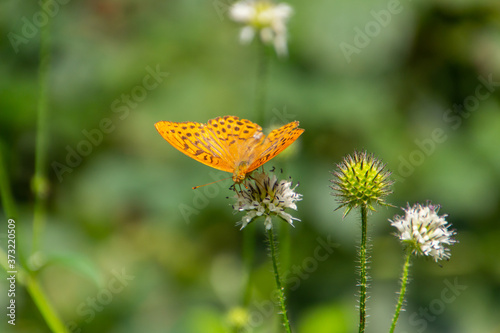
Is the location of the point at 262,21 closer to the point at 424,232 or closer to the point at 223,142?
the point at 223,142

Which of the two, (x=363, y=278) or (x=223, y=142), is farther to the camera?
(x=223, y=142)

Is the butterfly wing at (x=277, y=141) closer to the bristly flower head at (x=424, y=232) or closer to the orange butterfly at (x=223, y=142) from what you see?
the orange butterfly at (x=223, y=142)

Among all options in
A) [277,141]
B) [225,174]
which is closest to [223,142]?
[277,141]

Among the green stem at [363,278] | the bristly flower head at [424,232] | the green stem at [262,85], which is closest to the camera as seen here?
the green stem at [363,278]

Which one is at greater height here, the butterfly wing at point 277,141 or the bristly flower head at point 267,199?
the butterfly wing at point 277,141

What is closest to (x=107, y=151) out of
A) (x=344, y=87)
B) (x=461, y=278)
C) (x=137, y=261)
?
(x=137, y=261)

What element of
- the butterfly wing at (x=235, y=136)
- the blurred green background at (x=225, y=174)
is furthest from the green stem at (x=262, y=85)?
the butterfly wing at (x=235, y=136)

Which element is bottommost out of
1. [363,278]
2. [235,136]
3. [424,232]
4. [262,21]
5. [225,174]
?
[363,278]
